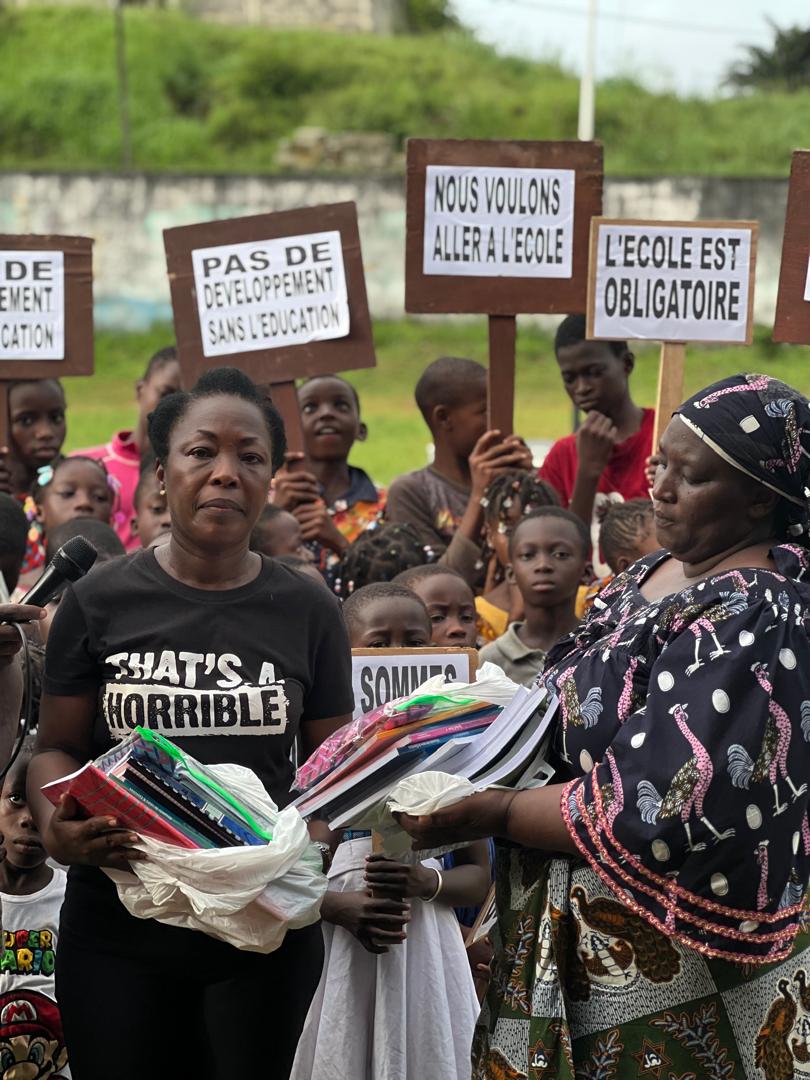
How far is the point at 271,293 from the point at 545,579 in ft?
5.67

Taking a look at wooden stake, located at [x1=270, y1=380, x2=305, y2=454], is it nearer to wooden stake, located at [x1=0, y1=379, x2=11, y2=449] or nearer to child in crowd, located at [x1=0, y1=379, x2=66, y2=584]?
wooden stake, located at [x1=0, y1=379, x2=11, y2=449]

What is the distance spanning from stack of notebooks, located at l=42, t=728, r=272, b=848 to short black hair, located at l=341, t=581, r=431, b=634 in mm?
1519

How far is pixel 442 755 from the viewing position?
3230 millimetres

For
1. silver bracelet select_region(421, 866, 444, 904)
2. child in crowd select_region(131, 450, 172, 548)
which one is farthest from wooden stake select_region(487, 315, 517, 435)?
silver bracelet select_region(421, 866, 444, 904)

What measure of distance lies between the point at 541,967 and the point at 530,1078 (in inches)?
8.3

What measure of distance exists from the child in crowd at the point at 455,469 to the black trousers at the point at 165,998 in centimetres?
285

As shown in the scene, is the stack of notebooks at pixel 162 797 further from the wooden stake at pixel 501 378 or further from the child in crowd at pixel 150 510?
the wooden stake at pixel 501 378

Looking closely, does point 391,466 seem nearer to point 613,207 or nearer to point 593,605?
point 613,207

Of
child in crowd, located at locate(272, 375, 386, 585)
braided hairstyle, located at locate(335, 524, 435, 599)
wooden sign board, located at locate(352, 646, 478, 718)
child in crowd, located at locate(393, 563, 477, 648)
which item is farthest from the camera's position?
child in crowd, located at locate(272, 375, 386, 585)

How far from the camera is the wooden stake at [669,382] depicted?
6.11 m

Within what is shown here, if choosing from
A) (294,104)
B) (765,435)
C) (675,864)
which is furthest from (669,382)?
(294,104)

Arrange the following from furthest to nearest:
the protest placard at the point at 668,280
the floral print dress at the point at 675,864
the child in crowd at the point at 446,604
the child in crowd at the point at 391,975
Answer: the protest placard at the point at 668,280, the child in crowd at the point at 446,604, the child in crowd at the point at 391,975, the floral print dress at the point at 675,864

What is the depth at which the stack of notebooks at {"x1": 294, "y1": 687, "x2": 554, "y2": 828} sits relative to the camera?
321 cm

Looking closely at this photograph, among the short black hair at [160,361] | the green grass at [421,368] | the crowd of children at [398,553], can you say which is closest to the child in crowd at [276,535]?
the crowd of children at [398,553]
